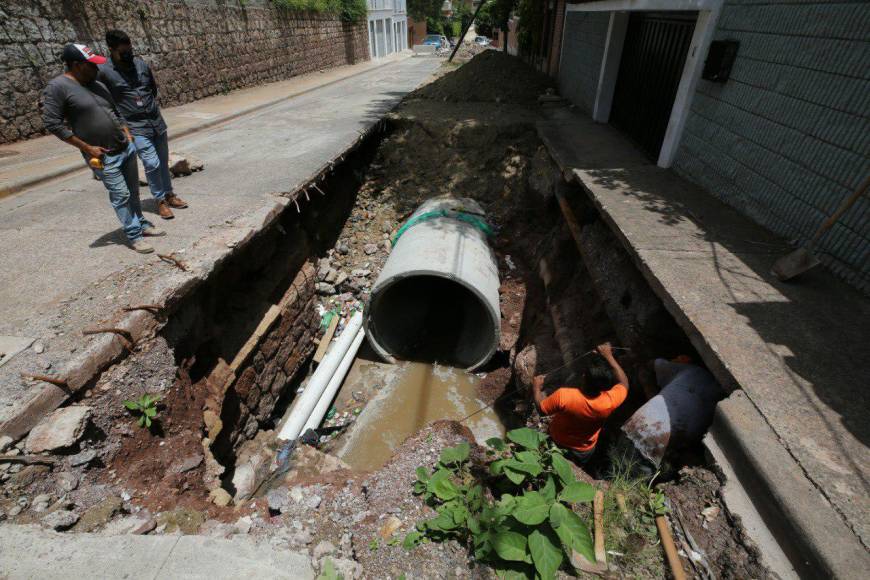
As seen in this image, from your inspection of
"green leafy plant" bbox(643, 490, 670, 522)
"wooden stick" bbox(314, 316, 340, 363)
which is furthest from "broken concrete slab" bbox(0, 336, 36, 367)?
"green leafy plant" bbox(643, 490, 670, 522)

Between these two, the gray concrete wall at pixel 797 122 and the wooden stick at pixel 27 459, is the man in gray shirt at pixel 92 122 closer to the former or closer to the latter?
the wooden stick at pixel 27 459

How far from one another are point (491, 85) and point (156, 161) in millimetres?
11284

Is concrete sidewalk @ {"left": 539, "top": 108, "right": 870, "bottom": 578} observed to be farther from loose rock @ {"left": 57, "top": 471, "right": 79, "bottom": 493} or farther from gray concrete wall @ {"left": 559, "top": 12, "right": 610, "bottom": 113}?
gray concrete wall @ {"left": 559, "top": 12, "right": 610, "bottom": 113}

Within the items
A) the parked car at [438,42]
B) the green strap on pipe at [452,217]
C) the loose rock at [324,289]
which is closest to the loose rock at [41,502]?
the loose rock at [324,289]

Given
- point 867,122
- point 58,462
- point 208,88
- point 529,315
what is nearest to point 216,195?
point 58,462

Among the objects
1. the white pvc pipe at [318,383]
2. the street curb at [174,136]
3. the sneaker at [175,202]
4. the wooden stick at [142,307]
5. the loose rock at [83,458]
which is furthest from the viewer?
the street curb at [174,136]

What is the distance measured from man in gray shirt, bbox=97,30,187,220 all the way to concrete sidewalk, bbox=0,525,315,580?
4094 mm

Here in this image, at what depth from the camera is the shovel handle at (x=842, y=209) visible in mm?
3307

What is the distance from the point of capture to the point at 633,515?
2.87 m

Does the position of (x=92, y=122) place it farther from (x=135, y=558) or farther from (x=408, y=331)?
(x=408, y=331)

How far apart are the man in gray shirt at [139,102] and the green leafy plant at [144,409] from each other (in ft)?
9.39

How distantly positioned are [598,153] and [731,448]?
617 cm

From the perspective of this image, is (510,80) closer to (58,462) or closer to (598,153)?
(598,153)

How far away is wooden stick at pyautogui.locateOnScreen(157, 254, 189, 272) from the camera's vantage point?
451 cm
